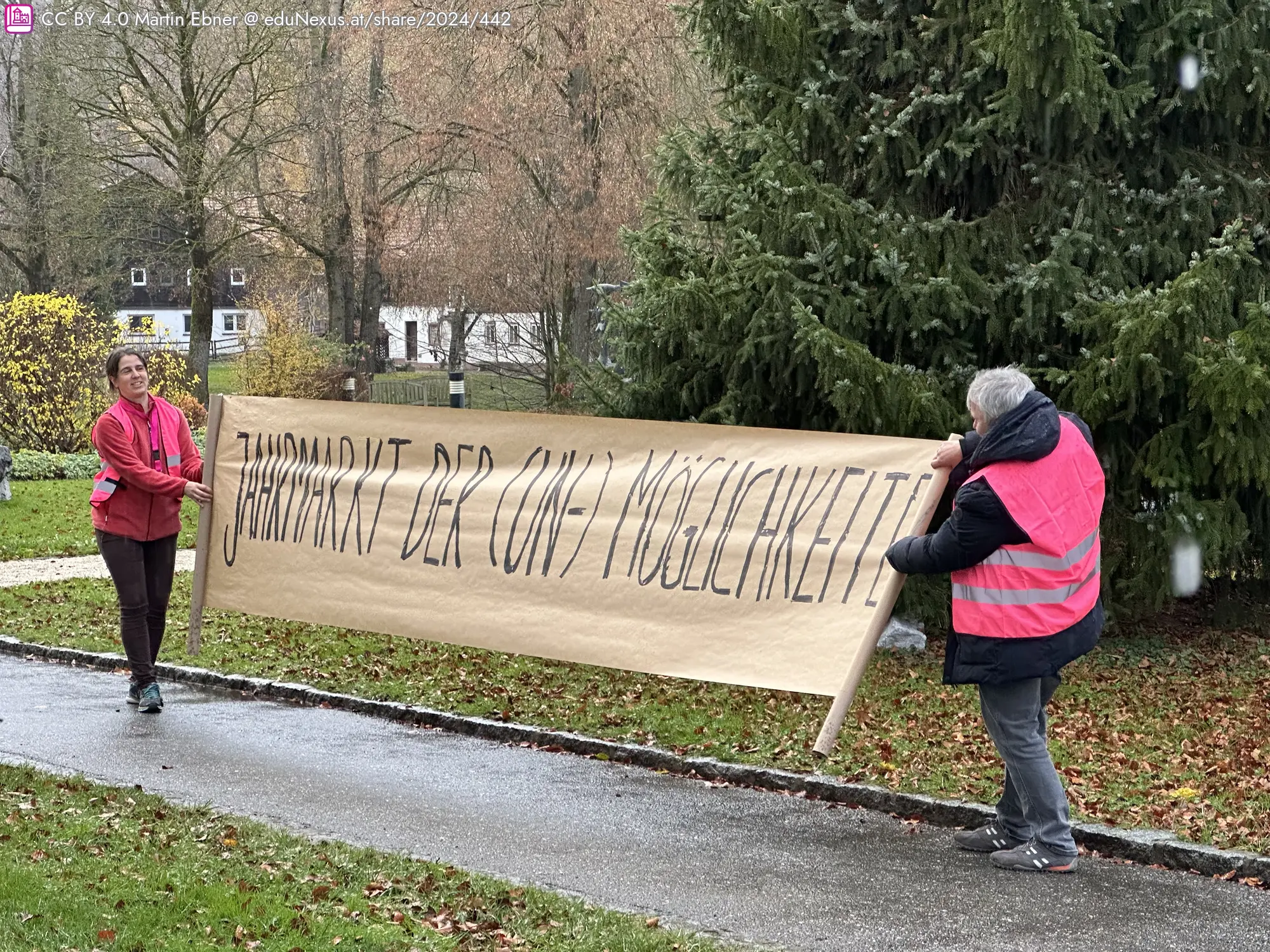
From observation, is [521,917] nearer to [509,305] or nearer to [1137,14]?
[1137,14]

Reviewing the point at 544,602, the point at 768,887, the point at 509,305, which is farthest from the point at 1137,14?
the point at 509,305

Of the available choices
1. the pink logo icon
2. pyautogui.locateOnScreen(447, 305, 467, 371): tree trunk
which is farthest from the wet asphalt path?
the pink logo icon

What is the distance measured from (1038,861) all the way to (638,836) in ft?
5.30

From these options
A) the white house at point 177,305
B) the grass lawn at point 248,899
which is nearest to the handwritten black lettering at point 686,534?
the grass lawn at point 248,899

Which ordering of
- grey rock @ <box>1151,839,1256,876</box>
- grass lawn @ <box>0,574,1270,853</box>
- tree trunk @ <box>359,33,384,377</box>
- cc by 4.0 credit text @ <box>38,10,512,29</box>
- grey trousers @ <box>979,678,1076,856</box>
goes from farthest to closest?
cc by 4.0 credit text @ <box>38,10,512,29</box> → tree trunk @ <box>359,33,384,377</box> → grass lawn @ <box>0,574,1270,853</box> → grey rock @ <box>1151,839,1256,876</box> → grey trousers @ <box>979,678,1076,856</box>

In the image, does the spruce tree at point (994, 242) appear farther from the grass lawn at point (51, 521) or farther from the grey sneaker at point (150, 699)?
the grass lawn at point (51, 521)

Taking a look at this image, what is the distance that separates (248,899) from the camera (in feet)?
18.1

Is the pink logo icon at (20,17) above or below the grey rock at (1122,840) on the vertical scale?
above

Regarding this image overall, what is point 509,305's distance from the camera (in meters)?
36.3

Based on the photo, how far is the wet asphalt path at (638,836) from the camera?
221 inches

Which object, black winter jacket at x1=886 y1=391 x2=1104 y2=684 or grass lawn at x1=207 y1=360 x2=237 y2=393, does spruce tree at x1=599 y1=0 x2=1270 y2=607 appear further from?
grass lawn at x1=207 y1=360 x2=237 y2=393

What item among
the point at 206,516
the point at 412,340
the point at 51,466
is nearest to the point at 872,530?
the point at 206,516

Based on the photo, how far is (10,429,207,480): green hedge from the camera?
26562mm

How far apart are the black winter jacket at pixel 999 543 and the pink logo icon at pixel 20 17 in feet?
130
